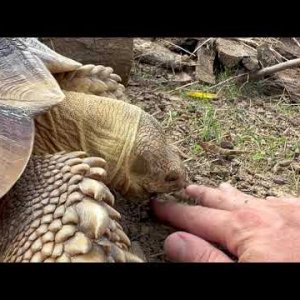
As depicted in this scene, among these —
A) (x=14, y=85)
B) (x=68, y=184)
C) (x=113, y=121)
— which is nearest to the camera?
(x=68, y=184)

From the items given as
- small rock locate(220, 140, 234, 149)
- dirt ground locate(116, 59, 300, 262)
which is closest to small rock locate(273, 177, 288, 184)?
dirt ground locate(116, 59, 300, 262)

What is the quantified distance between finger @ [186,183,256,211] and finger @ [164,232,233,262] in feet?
0.82

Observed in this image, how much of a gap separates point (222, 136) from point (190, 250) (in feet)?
3.99

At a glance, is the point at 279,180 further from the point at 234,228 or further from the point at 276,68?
the point at 276,68

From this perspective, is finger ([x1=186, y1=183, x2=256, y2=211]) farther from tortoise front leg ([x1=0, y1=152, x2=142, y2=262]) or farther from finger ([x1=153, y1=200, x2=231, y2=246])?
tortoise front leg ([x1=0, y1=152, x2=142, y2=262])

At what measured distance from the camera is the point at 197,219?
218cm

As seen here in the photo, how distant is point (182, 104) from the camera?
3459 millimetres

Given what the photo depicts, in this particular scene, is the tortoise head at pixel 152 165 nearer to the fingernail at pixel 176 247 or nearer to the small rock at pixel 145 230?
the small rock at pixel 145 230

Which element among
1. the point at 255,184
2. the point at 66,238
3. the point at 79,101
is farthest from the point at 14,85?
the point at 255,184

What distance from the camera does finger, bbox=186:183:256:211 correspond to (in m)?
2.26

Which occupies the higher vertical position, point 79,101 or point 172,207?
point 79,101

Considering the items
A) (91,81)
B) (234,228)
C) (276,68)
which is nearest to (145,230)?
(234,228)

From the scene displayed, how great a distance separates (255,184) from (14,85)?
1.18 m
